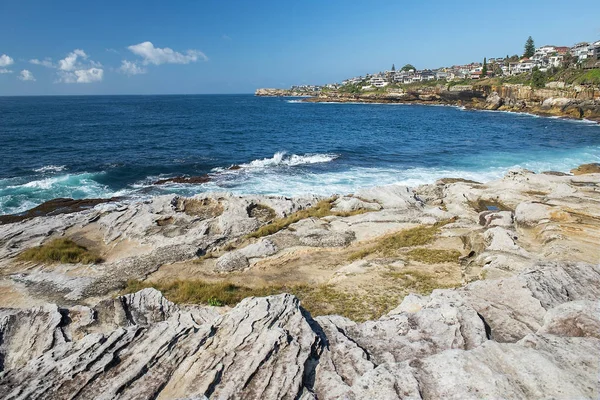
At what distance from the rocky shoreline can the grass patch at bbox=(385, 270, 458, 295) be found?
0.29 feet

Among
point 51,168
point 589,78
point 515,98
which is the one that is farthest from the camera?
point 515,98

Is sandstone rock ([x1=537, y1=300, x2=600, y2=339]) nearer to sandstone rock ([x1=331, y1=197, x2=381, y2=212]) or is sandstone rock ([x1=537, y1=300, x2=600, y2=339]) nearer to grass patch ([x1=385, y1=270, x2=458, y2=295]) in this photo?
grass patch ([x1=385, y1=270, x2=458, y2=295])

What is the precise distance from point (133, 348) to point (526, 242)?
1756cm

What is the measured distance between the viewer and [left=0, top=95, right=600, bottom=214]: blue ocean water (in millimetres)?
40406

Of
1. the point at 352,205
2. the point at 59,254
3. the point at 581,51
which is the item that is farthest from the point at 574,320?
the point at 581,51

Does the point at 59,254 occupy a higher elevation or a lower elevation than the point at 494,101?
lower

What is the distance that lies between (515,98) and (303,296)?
Result: 478 ft

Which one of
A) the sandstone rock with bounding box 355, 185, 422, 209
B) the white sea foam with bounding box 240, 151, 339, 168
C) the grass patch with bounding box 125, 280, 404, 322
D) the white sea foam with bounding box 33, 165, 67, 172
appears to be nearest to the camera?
the grass patch with bounding box 125, 280, 404, 322

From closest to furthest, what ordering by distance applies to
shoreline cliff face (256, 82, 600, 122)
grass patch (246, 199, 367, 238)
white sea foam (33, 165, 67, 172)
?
grass patch (246, 199, 367, 238) → white sea foam (33, 165, 67, 172) → shoreline cliff face (256, 82, 600, 122)

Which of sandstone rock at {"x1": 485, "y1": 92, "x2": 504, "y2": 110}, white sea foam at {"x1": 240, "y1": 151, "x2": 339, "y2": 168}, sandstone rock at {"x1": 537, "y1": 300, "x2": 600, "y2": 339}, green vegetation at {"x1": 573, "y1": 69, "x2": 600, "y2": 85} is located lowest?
white sea foam at {"x1": 240, "y1": 151, "x2": 339, "y2": 168}

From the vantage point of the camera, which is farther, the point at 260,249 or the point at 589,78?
the point at 589,78

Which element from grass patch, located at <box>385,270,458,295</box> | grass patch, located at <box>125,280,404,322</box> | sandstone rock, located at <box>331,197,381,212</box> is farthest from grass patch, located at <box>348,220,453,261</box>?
sandstone rock, located at <box>331,197,381,212</box>

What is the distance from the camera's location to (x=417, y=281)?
16219 mm

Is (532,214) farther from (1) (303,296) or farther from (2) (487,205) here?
(1) (303,296)
